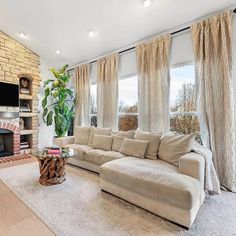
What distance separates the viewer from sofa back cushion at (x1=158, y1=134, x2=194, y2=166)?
244cm

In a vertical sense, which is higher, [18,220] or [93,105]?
[93,105]

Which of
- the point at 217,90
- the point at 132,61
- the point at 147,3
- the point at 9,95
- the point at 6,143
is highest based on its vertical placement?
the point at 147,3

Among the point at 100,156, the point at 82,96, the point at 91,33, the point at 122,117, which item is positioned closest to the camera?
the point at 100,156

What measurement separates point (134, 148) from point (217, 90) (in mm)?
1634

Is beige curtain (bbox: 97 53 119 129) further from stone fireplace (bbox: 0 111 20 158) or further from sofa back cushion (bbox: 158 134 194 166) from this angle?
stone fireplace (bbox: 0 111 20 158)

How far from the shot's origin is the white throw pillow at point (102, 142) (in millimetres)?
3453

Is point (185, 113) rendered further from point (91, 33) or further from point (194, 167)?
point (91, 33)

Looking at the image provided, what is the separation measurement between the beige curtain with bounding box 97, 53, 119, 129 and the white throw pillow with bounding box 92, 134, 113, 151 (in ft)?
2.12

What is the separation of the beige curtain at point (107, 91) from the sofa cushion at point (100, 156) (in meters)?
1.11

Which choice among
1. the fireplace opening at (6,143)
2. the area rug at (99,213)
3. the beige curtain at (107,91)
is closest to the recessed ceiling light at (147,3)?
the beige curtain at (107,91)

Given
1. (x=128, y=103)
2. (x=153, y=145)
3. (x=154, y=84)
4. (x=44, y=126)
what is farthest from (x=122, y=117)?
(x=44, y=126)

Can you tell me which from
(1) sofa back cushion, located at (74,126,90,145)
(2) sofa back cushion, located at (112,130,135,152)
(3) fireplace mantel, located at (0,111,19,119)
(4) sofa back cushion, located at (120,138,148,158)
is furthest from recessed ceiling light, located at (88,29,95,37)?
(3) fireplace mantel, located at (0,111,19,119)

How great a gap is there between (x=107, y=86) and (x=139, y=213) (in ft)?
10.2

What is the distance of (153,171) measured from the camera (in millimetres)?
2068
